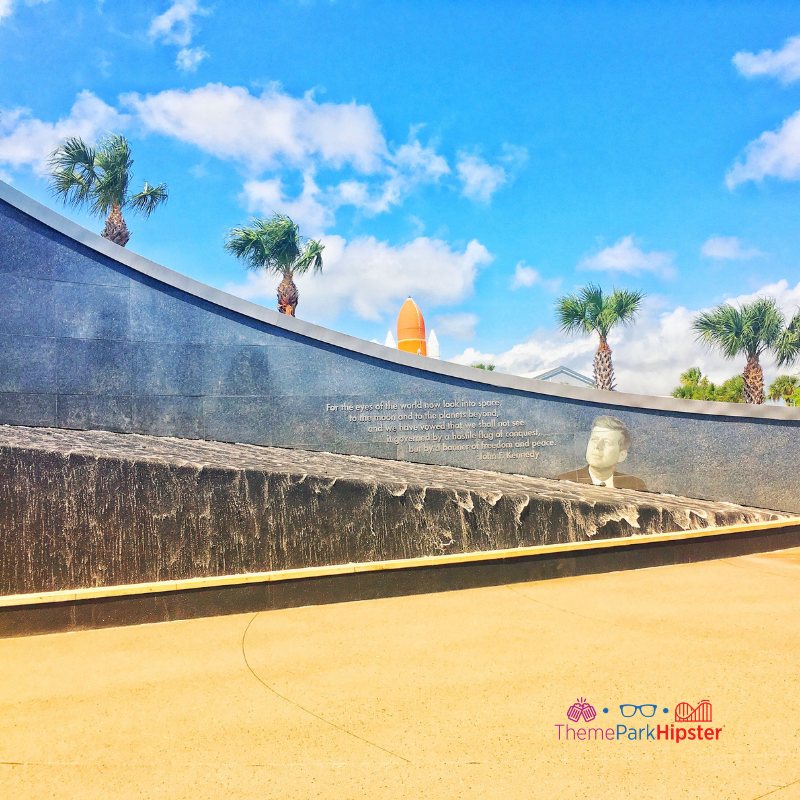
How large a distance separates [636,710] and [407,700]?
4.55ft

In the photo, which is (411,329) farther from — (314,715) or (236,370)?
(314,715)

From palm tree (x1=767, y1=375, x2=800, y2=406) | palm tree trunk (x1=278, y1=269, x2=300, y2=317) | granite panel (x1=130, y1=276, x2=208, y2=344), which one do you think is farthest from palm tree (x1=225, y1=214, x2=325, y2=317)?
palm tree (x1=767, y1=375, x2=800, y2=406)

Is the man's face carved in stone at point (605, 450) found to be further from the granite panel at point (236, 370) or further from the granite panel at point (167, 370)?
the granite panel at point (167, 370)

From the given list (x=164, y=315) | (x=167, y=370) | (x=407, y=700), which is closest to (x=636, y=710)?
(x=407, y=700)

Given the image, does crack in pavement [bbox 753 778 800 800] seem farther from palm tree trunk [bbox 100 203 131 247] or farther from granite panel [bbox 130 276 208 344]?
palm tree trunk [bbox 100 203 131 247]

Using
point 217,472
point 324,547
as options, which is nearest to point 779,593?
point 324,547

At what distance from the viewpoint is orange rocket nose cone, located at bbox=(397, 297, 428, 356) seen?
32.9 m

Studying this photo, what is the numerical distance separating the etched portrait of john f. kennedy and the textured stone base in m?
4.26

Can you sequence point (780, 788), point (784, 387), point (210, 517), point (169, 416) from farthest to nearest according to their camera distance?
point (784, 387) < point (169, 416) < point (210, 517) < point (780, 788)

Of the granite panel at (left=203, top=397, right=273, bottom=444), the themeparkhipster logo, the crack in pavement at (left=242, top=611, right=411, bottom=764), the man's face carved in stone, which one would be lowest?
the crack in pavement at (left=242, top=611, right=411, bottom=764)

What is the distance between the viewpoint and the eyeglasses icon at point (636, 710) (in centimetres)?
342

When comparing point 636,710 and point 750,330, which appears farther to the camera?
point 750,330

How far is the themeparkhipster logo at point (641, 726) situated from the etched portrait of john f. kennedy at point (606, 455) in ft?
25.4

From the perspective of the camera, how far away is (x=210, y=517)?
18.6 feet
